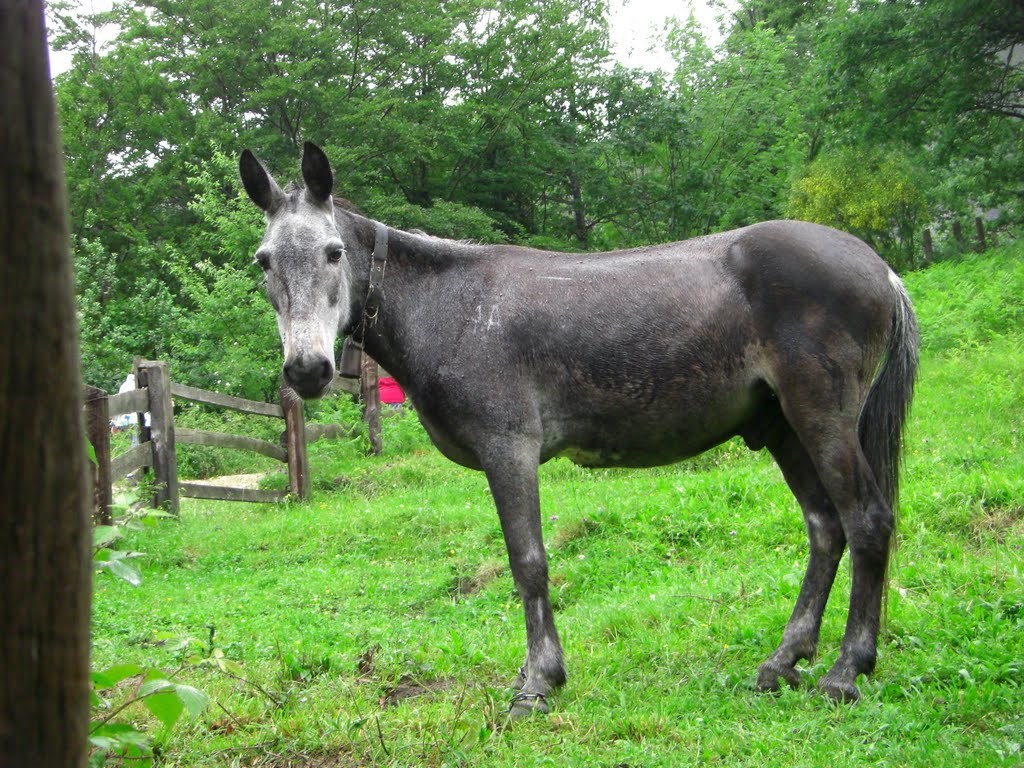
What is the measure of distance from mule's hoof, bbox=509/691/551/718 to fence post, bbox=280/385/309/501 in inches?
308

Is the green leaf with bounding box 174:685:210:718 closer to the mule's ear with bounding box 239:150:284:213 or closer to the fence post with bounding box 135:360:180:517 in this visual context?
the mule's ear with bounding box 239:150:284:213

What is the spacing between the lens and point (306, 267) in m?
4.20

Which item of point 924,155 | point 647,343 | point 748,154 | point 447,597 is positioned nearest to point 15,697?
point 647,343

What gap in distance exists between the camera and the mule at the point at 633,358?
4.16m

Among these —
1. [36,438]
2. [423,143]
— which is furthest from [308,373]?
[423,143]

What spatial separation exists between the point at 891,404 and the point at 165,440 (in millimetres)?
7920

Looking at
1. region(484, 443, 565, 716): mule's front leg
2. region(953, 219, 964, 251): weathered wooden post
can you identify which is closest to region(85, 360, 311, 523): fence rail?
region(484, 443, 565, 716): mule's front leg

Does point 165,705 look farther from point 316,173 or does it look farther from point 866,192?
point 866,192

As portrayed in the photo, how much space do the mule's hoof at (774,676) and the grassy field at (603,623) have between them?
0.07 m

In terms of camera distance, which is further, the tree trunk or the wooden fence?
the wooden fence

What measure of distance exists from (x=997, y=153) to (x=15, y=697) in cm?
1634

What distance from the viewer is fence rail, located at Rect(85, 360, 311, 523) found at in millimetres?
8156

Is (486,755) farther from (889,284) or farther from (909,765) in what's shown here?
(889,284)

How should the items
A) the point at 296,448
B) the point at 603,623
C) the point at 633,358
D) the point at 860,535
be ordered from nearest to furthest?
1. the point at 860,535
2. the point at 633,358
3. the point at 603,623
4. the point at 296,448
